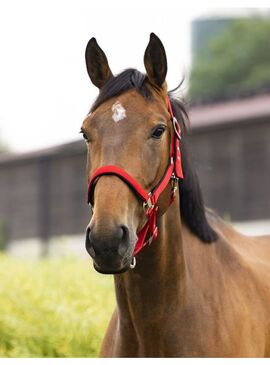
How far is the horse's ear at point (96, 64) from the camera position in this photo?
368 cm

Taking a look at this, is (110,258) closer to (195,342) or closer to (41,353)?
(195,342)

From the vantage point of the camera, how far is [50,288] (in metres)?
7.37

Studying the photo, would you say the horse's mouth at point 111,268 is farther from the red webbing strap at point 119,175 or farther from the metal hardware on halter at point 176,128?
the metal hardware on halter at point 176,128

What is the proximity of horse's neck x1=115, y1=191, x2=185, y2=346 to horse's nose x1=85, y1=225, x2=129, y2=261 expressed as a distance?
0.57m

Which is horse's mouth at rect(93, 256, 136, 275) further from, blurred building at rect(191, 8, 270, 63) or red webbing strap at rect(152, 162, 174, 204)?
blurred building at rect(191, 8, 270, 63)

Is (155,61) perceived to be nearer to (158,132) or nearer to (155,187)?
(158,132)

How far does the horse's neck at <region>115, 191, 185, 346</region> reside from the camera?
11.6 feet

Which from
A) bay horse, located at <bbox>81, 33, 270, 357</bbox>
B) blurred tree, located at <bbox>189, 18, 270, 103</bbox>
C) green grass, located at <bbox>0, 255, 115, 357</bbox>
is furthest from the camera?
blurred tree, located at <bbox>189, 18, 270, 103</bbox>

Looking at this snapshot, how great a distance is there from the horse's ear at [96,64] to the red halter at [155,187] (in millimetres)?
325

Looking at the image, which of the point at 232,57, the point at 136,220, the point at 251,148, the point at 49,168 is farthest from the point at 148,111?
the point at 232,57

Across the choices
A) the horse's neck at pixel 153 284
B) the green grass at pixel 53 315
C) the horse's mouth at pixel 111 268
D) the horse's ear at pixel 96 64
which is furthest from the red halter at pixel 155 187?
the green grass at pixel 53 315

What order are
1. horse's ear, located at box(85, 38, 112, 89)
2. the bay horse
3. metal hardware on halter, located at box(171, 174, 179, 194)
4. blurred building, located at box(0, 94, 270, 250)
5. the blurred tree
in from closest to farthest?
the bay horse < metal hardware on halter, located at box(171, 174, 179, 194) < horse's ear, located at box(85, 38, 112, 89) < blurred building, located at box(0, 94, 270, 250) < the blurred tree

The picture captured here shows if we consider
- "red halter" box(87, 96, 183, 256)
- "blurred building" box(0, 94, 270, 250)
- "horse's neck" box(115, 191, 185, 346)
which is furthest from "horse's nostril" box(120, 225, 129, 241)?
"blurred building" box(0, 94, 270, 250)

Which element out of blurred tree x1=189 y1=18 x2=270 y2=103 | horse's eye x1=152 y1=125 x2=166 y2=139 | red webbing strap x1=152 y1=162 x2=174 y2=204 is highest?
blurred tree x1=189 y1=18 x2=270 y2=103
